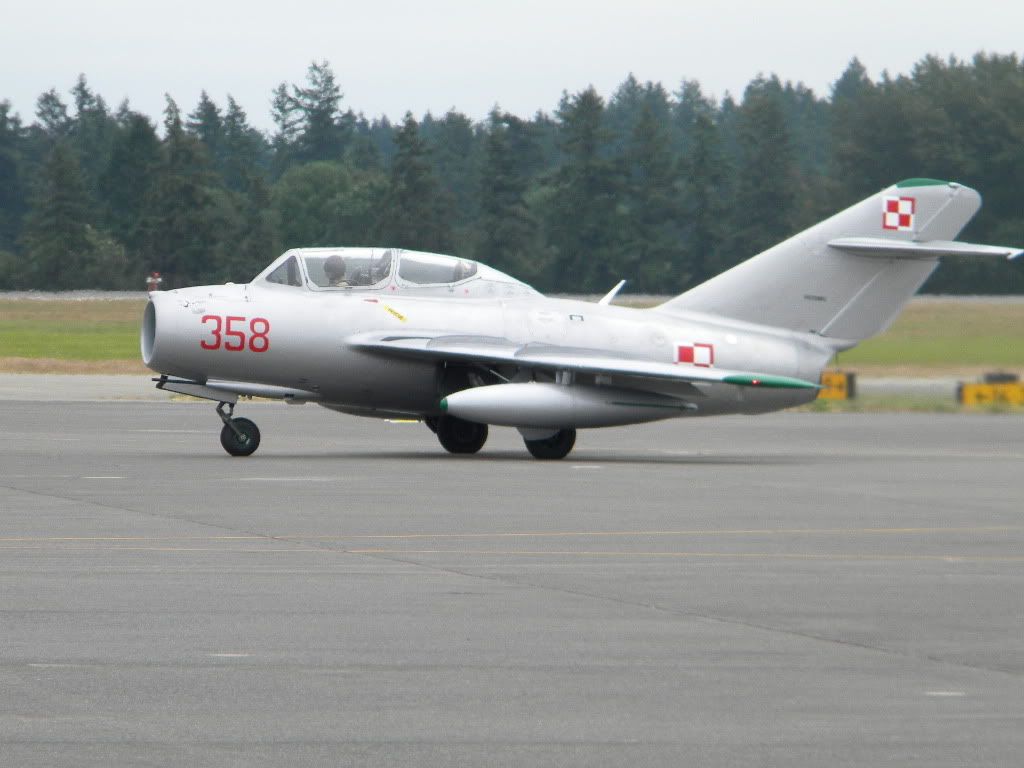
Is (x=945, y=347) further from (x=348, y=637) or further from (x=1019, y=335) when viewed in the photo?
(x=348, y=637)

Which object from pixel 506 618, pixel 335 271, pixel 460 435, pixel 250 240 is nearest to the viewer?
pixel 506 618

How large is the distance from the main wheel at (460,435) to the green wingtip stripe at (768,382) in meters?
3.13

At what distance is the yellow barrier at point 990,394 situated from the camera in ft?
105

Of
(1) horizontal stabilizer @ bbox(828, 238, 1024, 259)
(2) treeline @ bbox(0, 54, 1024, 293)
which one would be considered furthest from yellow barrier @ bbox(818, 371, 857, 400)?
(2) treeline @ bbox(0, 54, 1024, 293)

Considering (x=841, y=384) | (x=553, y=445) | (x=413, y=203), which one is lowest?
(x=553, y=445)

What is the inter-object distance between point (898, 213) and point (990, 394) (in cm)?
991

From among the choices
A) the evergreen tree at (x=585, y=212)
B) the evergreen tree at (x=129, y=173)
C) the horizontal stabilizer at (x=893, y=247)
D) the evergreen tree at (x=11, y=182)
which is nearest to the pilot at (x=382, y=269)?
the horizontal stabilizer at (x=893, y=247)

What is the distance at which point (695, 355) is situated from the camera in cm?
2245

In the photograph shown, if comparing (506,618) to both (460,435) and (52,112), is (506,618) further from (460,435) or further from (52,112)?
(52,112)

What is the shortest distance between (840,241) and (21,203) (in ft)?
456

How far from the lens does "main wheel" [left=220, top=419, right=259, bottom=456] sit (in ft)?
70.8

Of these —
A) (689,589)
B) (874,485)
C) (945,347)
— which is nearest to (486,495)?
(874,485)

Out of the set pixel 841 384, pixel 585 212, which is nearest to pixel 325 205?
pixel 585 212

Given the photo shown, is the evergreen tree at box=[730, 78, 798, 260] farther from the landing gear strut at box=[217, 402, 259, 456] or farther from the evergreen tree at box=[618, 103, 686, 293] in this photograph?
the landing gear strut at box=[217, 402, 259, 456]
